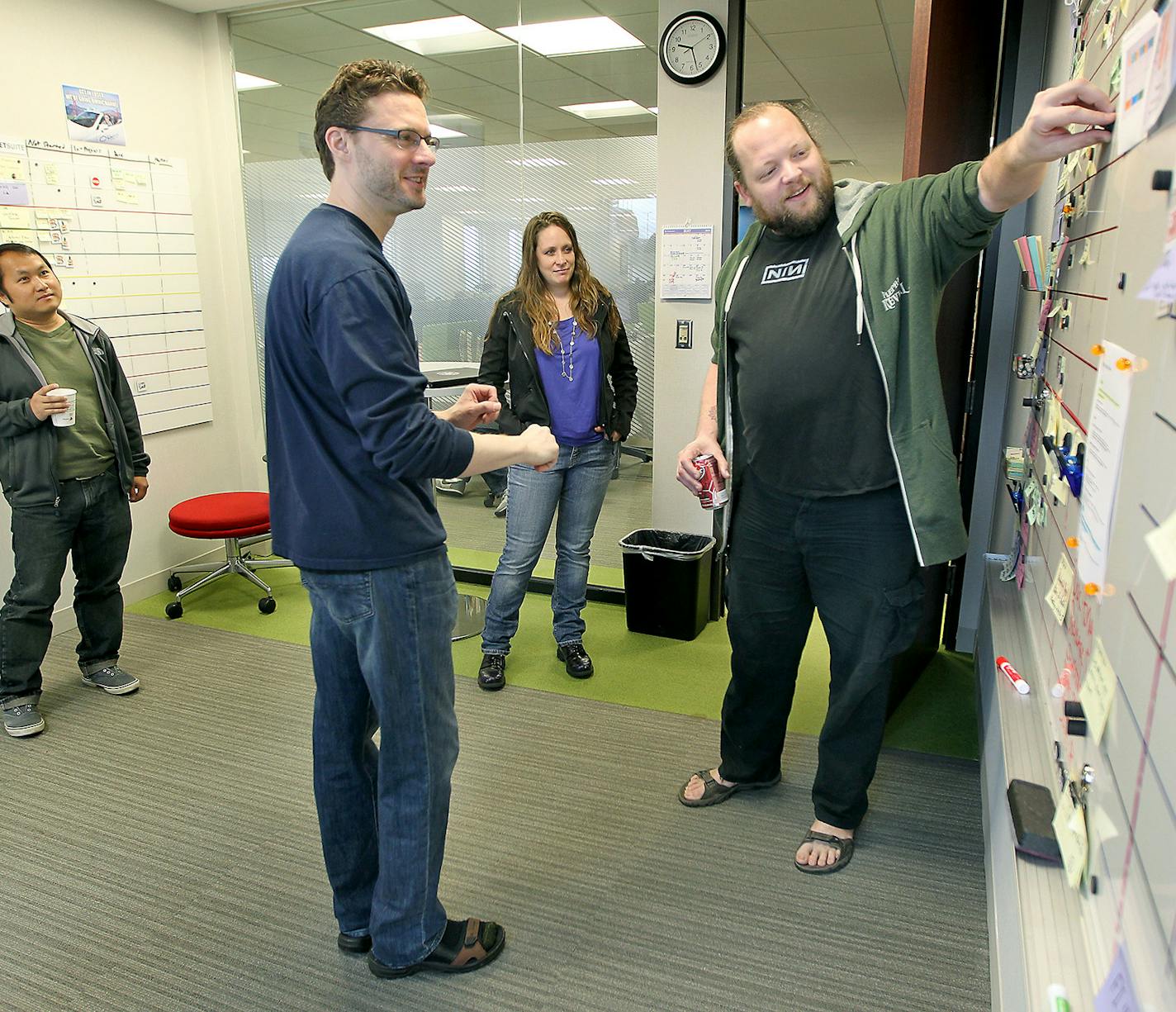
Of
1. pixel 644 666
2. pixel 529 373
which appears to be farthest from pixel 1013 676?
pixel 529 373

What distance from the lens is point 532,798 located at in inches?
90.4

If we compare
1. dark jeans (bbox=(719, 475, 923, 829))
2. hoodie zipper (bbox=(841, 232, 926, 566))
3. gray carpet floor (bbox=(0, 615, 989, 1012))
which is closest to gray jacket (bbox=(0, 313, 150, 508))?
gray carpet floor (bbox=(0, 615, 989, 1012))

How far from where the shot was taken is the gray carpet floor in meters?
1.68

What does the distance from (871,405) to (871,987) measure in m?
1.10

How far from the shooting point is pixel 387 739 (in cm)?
Answer: 153

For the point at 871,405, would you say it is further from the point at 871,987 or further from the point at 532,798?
the point at 532,798

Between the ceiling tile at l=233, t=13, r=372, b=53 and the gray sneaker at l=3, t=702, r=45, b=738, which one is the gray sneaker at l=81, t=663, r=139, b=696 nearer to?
the gray sneaker at l=3, t=702, r=45, b=738

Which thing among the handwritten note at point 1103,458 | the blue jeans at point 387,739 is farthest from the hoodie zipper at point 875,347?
the blue jeans at point 387,739

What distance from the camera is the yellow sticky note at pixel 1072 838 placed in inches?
41.6

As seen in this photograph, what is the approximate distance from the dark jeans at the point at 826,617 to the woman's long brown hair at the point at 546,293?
1.10 m

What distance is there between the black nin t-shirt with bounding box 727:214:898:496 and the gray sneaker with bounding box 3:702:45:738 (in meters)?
2.30

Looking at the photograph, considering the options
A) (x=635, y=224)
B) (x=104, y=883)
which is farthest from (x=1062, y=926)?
(x=635, y=224)

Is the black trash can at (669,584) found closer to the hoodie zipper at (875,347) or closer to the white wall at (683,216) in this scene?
the white wall at (683,216)

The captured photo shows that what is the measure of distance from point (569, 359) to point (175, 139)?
7.02ft
